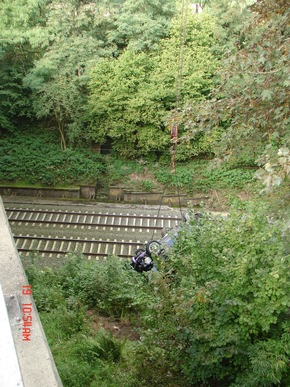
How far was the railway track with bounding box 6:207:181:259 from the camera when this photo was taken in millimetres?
14352

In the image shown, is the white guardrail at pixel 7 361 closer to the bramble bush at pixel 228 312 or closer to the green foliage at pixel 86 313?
the bramble bush at pixel 228 312

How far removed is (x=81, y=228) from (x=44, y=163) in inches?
189

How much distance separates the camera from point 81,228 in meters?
15.6

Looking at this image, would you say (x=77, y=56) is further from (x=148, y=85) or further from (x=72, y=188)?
(x=72, y=188)

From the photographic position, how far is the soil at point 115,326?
862 centimetres

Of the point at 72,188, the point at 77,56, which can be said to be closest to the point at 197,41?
the point at 77,56

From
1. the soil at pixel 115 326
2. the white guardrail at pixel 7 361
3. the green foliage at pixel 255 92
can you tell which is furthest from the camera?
the soil at pixel 115 326

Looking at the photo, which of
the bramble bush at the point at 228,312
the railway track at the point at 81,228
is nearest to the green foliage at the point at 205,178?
the railway track at the point at 81,228

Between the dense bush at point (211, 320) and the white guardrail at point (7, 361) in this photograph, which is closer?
the white guardrail at point (7, 361)

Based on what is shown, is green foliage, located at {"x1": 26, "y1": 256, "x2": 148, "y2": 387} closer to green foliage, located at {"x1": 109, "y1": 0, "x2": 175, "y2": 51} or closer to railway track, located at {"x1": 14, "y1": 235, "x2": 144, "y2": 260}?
railway track, located at {"x1": 14, "y1": 235, "x2": 144, "y2": 260}

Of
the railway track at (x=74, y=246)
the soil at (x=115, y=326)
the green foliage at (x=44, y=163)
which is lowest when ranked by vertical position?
the railway track at (x=74, y=246)

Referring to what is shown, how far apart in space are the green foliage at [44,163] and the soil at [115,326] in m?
10.2

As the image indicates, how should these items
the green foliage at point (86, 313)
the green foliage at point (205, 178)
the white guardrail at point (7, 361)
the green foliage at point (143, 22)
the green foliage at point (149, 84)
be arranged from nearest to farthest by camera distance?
1. the white guardrail at point (7, 361)
2. the green foliage at point (86, 313)
3. the green foliage at point (149, 84)
4. the green foliage at point (205, 178)
5. the green foliage at point (143, 22)

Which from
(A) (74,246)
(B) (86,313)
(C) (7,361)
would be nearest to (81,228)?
(A) (74,246)
